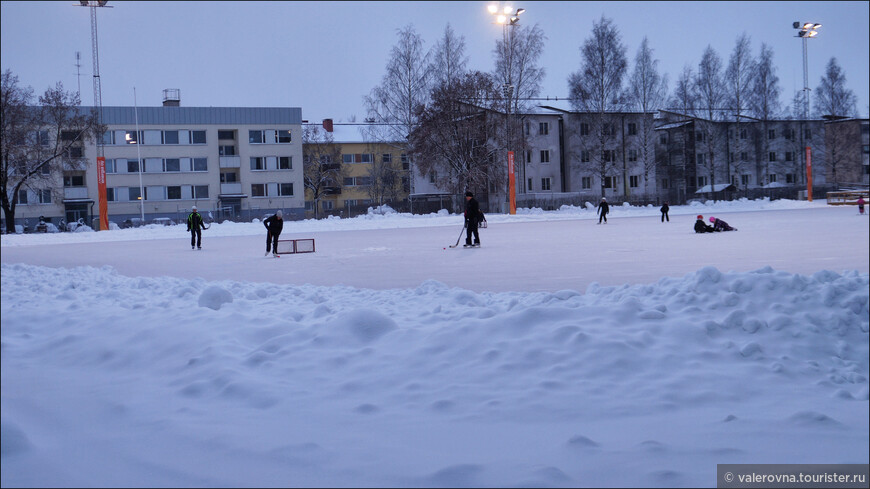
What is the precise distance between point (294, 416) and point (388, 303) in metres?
4.04

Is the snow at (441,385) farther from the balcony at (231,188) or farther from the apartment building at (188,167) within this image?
the balcony at (231,188)

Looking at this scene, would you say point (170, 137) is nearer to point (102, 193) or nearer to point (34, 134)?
point (34, 134)

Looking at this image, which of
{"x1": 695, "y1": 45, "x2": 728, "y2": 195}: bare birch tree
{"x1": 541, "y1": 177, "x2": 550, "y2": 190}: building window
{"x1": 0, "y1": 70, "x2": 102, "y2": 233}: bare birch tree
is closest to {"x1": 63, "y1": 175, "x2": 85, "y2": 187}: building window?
{"x1": 0, "y1": 70, "x2": 102, "y2": 233}: bare birch tree

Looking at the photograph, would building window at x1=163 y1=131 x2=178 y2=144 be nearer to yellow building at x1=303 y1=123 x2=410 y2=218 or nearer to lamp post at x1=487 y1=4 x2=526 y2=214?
yellow building at x1=303 y1=123 x2=410 y2=218

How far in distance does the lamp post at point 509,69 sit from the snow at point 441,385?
125 feet

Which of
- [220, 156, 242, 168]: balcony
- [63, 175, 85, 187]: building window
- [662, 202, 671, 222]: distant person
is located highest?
[220, 156, 242, 168]: balcony

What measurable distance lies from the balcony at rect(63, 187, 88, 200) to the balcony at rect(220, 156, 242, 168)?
1154 cm

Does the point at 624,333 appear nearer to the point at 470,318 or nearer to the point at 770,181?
the point at 470,318

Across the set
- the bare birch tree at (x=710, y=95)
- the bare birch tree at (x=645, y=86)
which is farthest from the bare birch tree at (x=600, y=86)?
the bare birch tree at (x=710, y=95)

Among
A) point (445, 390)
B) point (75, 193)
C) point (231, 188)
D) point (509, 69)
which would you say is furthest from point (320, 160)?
point (445, 390)

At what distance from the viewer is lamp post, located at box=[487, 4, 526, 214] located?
44.8m

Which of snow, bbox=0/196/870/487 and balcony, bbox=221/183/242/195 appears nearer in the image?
snow, bbox=0/196/870/487

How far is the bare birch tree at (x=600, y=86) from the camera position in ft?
183

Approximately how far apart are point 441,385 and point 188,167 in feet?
211
